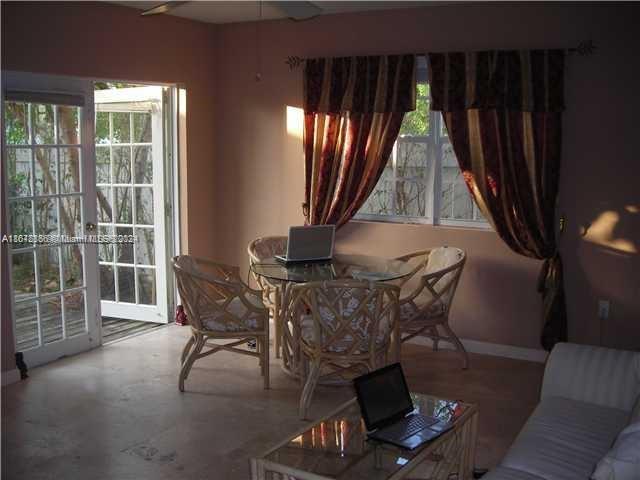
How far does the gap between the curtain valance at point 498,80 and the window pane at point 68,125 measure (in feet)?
8.64

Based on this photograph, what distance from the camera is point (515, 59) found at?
5090mm

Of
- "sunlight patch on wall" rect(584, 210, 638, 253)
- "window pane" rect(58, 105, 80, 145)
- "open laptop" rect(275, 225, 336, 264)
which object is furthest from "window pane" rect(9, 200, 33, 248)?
"sunlight patch on wall" rect(584, 210, 638, 253)

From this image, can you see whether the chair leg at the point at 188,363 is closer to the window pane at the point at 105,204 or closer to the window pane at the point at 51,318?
the window pane at the point at 51,318

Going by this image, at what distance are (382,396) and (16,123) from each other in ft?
10.7

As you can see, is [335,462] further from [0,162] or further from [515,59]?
[515,59]

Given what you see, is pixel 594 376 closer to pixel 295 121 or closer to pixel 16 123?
pixel 295 121

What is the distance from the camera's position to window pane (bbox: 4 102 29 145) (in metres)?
4.80

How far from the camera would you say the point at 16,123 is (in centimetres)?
486

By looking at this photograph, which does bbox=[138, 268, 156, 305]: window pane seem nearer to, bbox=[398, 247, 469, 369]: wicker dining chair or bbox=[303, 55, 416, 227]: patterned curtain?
bbox=[303, 55, 416, 227]: patterned curtain

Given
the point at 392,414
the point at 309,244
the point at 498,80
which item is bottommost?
the point at 392,414

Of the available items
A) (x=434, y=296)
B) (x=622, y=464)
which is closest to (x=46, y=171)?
(x=434, y=296)

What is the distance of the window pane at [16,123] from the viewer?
480 cm

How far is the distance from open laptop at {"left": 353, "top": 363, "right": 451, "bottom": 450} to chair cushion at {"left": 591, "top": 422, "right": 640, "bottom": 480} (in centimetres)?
76

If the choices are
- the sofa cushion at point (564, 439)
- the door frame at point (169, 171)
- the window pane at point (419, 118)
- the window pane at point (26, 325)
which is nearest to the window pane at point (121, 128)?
the door frame at point (169, 171)
